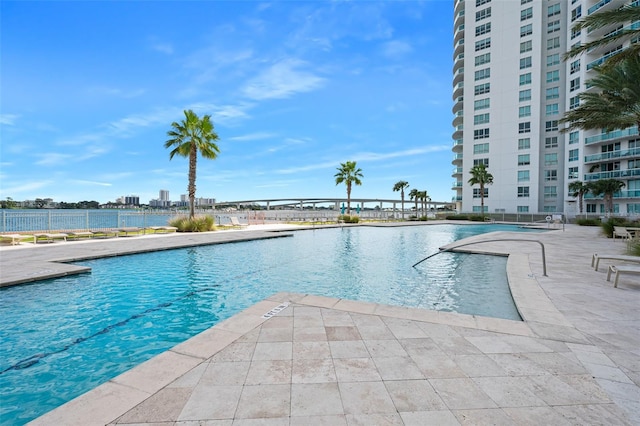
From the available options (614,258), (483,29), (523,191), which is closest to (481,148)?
(523,191)

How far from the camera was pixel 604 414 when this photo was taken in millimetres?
2498

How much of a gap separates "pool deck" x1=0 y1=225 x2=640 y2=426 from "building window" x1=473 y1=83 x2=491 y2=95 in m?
55.0

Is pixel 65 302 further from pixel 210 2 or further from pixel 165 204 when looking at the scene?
pixel 165 204

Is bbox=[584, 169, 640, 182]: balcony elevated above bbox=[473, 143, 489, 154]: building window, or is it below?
below

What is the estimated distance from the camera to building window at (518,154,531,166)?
46.8m

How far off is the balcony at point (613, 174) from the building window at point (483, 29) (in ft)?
93.7

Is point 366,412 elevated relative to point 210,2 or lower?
lower

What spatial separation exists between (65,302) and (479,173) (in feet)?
166

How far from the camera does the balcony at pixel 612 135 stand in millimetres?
36062

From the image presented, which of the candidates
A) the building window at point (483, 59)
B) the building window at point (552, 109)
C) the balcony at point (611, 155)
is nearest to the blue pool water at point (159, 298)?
the balcony at point (611, 155)

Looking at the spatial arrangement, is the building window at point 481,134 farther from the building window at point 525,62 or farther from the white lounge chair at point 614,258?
the white lounge chair at point 614,258

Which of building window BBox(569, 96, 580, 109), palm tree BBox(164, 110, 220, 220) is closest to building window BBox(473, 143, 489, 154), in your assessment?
building window BBox(569, 96, 580, 109)

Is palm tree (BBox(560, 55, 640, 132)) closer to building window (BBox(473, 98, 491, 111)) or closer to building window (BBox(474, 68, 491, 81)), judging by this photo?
building window (BBox(473, 98, 491, 111))

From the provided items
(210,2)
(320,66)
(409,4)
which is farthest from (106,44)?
(409,4)
